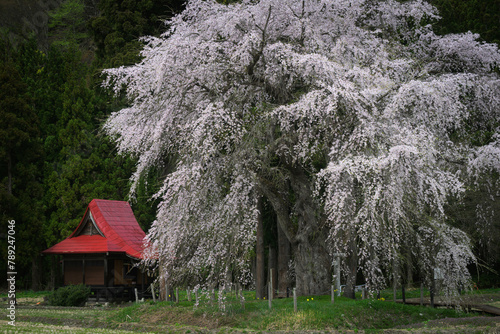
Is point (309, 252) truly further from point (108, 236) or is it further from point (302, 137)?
point (108, 236)

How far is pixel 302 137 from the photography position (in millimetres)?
13180

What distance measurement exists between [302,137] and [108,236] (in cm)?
1357

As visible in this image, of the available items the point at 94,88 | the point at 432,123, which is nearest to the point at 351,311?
the point at 432,123

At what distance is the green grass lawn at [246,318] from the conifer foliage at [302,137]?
0.94 m

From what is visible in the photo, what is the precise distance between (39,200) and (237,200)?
19510 mm

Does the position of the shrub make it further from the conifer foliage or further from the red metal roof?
the conifer foliage

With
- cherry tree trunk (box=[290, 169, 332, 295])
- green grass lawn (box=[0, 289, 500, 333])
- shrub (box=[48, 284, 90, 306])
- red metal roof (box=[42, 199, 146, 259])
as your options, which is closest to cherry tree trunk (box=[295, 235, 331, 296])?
cherry tree trunk (box=[290, 169, 332, 295])

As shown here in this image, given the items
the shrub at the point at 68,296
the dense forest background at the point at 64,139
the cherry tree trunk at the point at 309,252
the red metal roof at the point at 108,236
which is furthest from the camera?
Result: the dense forest background at the point at 64,139

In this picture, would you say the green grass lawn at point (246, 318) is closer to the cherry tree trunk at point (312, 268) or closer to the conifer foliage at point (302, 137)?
the cherry tree trunk at point (312, 268)

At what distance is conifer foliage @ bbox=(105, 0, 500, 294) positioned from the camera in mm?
11781

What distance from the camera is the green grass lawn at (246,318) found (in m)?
12.1

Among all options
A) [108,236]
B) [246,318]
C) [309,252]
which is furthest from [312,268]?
[108,236]

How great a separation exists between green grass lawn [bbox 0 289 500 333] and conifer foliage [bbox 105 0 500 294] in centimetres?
94

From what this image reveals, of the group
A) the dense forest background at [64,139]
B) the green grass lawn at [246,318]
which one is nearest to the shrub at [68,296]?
the green grass lawn at [246,318]
